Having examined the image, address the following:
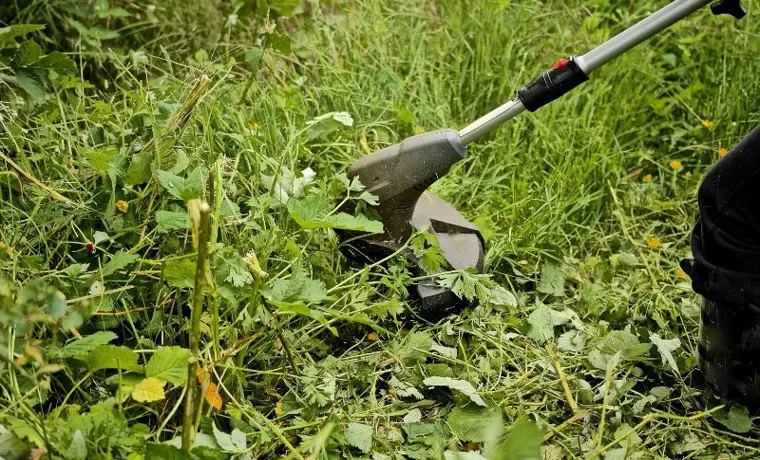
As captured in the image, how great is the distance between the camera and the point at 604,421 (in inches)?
67.1

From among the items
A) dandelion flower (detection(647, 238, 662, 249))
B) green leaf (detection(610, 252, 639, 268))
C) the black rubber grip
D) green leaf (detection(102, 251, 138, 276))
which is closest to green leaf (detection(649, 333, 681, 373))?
green leaf (detection(610, 252, 639, 268))

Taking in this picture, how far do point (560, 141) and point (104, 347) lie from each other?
5.23ft

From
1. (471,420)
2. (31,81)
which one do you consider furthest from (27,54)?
(471,420)

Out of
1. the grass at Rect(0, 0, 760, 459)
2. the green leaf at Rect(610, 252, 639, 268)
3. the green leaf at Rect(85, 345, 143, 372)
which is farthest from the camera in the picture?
the green leaf at Rect(610, 252, 639, 268)

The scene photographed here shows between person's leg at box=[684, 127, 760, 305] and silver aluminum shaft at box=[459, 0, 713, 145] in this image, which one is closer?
person's leg at box=[684, 127, 760, 305]

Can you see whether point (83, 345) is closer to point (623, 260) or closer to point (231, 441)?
point (231, 441)

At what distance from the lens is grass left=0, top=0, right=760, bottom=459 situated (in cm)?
154

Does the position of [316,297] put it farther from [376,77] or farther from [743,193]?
[376,77]

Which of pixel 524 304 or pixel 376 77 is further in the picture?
pixel 376 77

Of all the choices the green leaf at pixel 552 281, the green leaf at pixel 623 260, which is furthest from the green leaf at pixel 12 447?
the green leaf at pixel 623 260

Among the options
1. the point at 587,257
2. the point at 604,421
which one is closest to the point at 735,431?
the point at 604,421

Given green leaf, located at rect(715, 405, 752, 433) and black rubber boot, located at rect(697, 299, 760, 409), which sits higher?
black rubber boot, located at rect(697, 299, 760, 409)

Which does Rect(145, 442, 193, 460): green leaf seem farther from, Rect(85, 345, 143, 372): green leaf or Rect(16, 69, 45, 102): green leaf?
Rect(16, 69, 45, 102): green leaf

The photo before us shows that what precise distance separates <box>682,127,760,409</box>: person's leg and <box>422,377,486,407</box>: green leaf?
0.53 m
